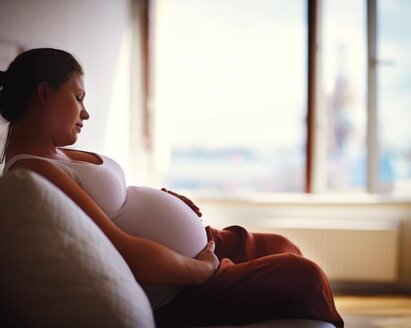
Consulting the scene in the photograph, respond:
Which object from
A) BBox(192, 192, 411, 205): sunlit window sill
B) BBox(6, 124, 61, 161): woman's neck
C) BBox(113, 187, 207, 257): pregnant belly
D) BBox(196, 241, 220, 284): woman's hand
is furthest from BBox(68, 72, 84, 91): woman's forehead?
BBox(192, 192, 411, 205): sunlit window sill

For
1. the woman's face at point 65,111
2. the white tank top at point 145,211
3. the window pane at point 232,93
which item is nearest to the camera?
the white tank top at point 145,211

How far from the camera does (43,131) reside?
137cm

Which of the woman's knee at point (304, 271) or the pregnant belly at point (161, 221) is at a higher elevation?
the pregnant belly at point (161, 221)

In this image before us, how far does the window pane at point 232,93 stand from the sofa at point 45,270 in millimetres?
2809

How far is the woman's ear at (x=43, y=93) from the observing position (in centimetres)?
136

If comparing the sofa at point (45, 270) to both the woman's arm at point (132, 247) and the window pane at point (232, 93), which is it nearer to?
the woman's arm at point (132, 247)

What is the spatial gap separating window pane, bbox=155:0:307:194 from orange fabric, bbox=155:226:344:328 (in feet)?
7.78

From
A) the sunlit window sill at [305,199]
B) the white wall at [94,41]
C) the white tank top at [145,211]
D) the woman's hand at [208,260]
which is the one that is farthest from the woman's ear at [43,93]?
the sunlit window sill at [305,199]

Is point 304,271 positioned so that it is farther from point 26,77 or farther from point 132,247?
point 26,77

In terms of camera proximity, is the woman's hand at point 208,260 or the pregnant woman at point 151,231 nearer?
the pregnant woman at point 151,231

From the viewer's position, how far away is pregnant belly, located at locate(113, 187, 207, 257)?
1.34 meters

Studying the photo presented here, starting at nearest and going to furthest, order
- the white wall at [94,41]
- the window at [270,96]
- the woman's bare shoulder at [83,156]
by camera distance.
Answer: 1. the woman's bare shoulder at [83,156]
2. the white wall at [94,41]
3. the window at [270,96]

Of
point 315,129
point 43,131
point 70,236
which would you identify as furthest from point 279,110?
point 70,236

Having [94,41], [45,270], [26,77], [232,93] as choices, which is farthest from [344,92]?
[45,270]
